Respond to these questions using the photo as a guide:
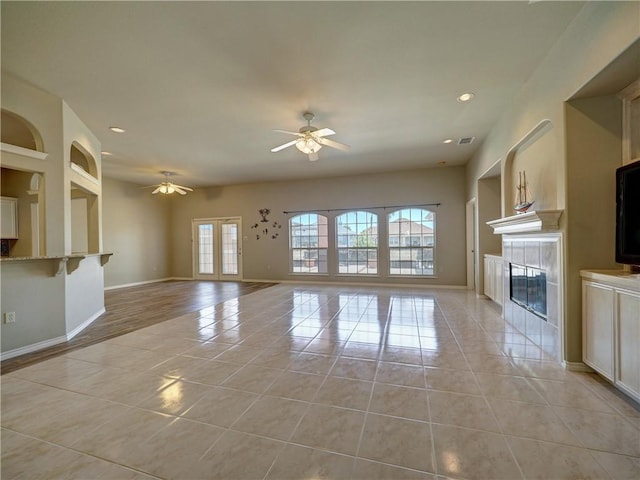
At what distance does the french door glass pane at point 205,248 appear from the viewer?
916cm

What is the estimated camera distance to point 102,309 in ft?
15.6

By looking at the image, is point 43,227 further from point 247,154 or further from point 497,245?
point 497,245

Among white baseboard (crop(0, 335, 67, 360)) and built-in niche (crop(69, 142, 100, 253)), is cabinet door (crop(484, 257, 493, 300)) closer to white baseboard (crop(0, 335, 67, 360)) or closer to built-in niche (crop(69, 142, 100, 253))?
white baseboard (crop(0, 335, 67, 360))

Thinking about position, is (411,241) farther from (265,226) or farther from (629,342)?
(629,342)

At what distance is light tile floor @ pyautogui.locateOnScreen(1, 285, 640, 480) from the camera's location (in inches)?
57.6

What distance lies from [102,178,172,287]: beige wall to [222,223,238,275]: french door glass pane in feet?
6.83

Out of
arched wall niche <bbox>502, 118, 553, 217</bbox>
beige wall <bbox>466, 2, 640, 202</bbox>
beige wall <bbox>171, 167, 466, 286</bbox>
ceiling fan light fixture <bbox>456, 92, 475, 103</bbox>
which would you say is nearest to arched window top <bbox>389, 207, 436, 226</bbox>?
beige wall <bbox>171, 167, 466, 286</bbox>

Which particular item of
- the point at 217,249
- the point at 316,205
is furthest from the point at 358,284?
the point at 217,249

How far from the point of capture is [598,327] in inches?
88.7

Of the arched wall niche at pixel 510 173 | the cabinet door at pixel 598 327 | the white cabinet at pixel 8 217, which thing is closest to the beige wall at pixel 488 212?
the arched wall niche at pixel 510 173

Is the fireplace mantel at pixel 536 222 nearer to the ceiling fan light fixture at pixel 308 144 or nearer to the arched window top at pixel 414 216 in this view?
the ceiling fan light fixture at pixel 308 144

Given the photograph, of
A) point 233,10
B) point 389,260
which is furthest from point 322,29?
point 389,260

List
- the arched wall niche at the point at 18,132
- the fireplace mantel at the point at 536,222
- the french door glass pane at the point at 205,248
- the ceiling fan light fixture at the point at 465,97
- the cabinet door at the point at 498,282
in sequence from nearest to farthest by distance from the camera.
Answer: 1. the fireplace mantel at the point at 536,222
2. the arched wall niche at the point at 18,132
3. the ceiling fan light fixture at the point at 465,97
4. the cabinet door at the point at 498,282
5. the french door glass pane at the point at 205,248

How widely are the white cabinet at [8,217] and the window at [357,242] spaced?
706 centimetres
